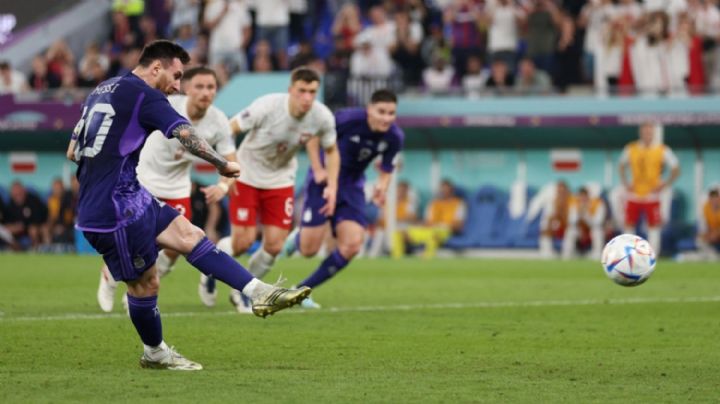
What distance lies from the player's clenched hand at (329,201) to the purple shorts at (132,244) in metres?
5.26

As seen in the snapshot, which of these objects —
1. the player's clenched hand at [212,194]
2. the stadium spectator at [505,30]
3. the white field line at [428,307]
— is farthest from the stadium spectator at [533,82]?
the player's clenched hand at [212,194]

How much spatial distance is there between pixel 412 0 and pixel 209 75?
16.0 metres

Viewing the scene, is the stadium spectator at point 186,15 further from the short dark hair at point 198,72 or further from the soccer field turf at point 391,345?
the short dark hair at point 198,72

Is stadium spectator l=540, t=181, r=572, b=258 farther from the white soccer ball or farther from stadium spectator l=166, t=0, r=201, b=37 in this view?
the white soccer ball

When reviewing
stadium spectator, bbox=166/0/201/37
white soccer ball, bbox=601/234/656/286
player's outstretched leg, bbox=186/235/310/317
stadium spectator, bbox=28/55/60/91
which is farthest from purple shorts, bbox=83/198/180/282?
stadium spectator, bbox=28/55/60/91

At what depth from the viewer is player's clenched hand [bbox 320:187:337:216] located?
13.6 metres

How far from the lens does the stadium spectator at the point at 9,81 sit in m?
28.8

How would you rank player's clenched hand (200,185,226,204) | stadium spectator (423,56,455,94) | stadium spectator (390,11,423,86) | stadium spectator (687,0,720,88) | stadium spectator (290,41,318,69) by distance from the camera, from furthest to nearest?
stadium spectator (390,11,423,86) → stadium spectator (423,56,455,94) → stadium spectator (290,41,318,69) → stadium spectator (687,0,720,88) → player's clenched hand (200,185,226,204)

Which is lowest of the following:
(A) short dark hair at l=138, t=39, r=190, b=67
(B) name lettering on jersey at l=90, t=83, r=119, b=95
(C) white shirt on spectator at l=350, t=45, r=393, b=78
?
(B) name lettering on jersey at l=90, t=83, r=119, b=95

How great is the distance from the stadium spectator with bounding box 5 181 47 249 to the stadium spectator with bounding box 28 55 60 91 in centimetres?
220

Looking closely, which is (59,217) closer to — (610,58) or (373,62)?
(373,62)

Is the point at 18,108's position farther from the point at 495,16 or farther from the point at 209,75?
the point at 209,75

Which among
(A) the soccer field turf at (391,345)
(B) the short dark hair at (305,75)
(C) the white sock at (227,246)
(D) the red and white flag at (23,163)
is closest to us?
(A) the soccer field turf at (391,345)

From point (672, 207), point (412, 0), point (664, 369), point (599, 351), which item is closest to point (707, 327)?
point (599, 351)
